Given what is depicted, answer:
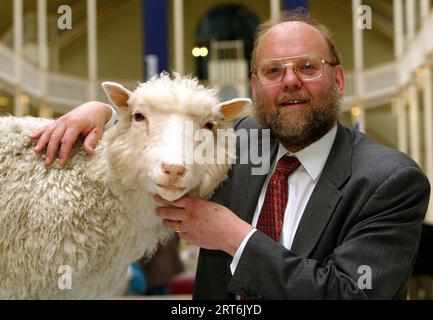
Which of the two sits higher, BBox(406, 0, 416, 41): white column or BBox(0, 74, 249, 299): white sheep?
BBox(406, 0, 416, 41): white column

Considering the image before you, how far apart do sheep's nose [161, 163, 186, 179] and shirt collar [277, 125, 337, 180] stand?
46 centimetres

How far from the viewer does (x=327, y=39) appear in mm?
1437

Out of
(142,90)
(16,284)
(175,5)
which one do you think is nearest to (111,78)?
(175,5)

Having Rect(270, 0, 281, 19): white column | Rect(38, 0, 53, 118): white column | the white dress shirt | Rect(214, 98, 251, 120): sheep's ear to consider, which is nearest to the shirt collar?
the white dress shirt

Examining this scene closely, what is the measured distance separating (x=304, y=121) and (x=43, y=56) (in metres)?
1.68

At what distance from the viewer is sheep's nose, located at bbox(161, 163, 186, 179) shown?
1053mm

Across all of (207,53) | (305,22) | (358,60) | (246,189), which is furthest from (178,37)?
(246,189)

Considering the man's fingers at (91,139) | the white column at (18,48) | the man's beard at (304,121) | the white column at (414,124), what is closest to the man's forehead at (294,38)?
the man's beard at (304,121)

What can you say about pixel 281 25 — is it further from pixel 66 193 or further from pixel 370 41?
pixel 370 41

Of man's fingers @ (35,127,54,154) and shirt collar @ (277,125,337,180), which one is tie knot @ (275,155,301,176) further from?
man's fingers @ (35,127,54,154)

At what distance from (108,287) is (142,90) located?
526 millimetres

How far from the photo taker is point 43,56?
256 cm

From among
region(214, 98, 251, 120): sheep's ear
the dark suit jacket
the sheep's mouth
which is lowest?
the dark suit jacket

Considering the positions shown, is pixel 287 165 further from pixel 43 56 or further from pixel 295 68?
pixel 43 56
